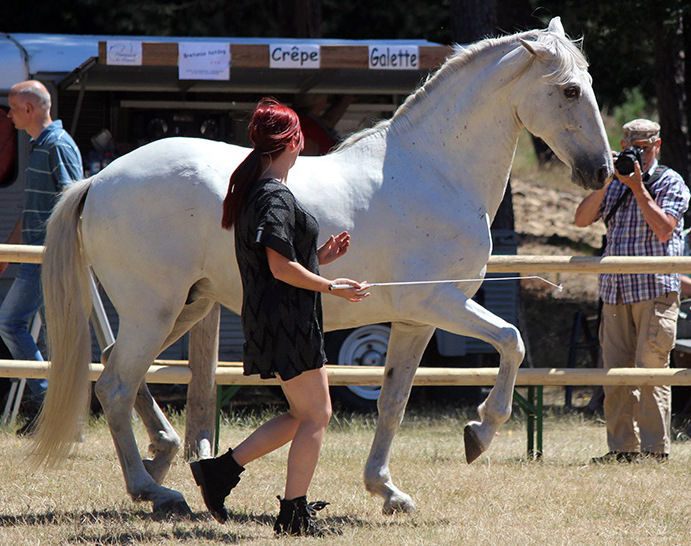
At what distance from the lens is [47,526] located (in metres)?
4.32

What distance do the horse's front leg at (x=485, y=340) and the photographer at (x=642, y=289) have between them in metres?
1.97

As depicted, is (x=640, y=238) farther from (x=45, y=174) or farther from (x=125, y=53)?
(x=125, y=53)

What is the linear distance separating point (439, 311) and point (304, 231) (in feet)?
2.85

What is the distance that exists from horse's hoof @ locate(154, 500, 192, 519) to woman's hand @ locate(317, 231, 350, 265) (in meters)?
1.33

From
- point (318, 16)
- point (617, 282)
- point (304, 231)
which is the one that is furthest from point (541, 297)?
point (304, 231)

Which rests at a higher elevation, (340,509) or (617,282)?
(617,282)

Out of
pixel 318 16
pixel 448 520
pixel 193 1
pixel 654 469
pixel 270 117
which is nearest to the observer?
pixel 270 117

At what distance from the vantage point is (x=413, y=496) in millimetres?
5172

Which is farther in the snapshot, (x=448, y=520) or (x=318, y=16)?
(x=318, y=16)

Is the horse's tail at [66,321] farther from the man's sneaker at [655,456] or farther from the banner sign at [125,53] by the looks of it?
the man's sneaker at [655,456]

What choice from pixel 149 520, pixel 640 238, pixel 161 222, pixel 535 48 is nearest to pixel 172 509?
pixel 149 520

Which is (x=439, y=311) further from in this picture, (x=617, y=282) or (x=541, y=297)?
(x=541, y=297)

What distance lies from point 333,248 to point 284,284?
1.02 ft

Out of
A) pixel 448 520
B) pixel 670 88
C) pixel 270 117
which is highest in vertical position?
pixel 670 88
